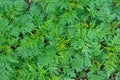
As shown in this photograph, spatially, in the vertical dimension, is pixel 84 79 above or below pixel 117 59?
below

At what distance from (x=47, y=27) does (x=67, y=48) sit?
427 mm

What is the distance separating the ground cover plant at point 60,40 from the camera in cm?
387

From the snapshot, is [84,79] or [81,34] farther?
[84,79]

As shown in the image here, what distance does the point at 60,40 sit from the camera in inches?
153

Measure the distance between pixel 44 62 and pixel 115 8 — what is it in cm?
136

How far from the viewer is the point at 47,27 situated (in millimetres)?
3893

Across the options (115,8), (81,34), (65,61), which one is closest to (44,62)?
(65,61)

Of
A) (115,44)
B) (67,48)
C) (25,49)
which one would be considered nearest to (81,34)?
(67,48)

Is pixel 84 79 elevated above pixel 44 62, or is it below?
below

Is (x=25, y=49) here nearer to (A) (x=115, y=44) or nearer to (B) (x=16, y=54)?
(B) (x=16, y=54)

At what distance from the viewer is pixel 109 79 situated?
161 inches

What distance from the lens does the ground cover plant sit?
12.7 ft

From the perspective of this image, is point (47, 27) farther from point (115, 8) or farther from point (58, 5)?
point (115, 8)

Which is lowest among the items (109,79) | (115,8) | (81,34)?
(109,79)
